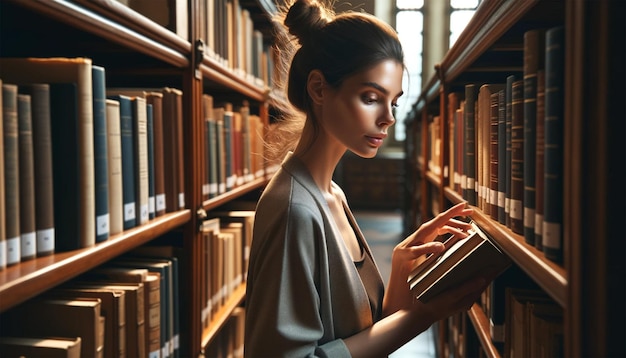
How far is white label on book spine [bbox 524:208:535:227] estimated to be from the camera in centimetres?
81

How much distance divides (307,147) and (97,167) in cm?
44

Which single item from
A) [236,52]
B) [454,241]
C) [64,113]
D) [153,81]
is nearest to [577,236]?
[454,241]

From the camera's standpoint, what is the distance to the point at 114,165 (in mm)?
1064

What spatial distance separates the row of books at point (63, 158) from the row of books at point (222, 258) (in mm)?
516

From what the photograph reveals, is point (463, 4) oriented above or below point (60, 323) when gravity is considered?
above

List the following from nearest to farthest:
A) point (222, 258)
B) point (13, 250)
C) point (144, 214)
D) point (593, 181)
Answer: point (593, 181) → point (13, 250) → point (144, 214) → point (222, 258)

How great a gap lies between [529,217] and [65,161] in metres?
0.75

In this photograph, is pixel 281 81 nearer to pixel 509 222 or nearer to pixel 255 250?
pixel 255 250

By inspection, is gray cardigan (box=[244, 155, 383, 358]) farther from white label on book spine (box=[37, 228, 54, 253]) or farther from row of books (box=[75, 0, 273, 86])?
row of books (box=[75, 0, 273, 86])

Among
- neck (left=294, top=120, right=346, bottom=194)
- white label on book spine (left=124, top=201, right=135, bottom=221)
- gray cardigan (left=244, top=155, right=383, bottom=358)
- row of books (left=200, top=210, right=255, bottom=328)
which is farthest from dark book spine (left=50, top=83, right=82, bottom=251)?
row of books (left=200, top=210, right=255, bottom=328)

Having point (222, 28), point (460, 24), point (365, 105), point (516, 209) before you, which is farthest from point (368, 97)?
point (222, 28)

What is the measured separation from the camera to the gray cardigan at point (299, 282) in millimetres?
965

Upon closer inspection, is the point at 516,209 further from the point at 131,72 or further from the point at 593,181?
the point at 131,72

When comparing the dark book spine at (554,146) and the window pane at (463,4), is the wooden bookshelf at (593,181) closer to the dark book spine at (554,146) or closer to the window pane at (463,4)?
the dark book spine at (554,146)
